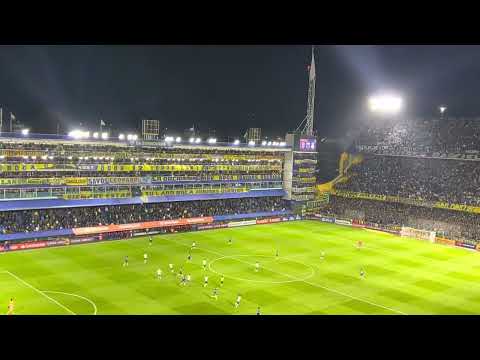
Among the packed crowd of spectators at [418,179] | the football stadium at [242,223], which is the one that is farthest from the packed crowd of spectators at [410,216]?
the packed crowd of spectators at [418,179]

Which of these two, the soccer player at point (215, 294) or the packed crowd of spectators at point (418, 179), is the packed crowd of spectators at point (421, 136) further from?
the soccer player at point (215, 294)

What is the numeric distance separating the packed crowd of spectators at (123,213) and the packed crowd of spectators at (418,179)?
18952 millimetres

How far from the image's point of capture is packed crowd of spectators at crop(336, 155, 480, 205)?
8700cm

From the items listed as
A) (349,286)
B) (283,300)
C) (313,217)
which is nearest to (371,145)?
(313,217)

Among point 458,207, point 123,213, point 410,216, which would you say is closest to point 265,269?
point 123,213

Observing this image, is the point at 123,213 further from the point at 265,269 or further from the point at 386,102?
the point at 386,102

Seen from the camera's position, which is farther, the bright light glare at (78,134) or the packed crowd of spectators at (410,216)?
the packed crowd of spectators at (410,216)

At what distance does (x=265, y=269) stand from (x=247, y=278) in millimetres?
4601

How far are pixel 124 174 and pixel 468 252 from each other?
51341mm

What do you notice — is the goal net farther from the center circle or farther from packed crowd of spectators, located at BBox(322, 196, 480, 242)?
the center circle

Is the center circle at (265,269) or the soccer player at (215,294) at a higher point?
the soccer player at (215,294)

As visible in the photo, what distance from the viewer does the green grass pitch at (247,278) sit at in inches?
1606

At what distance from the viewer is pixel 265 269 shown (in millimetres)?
54469

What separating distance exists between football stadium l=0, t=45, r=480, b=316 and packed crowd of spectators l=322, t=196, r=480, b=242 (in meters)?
0.27
